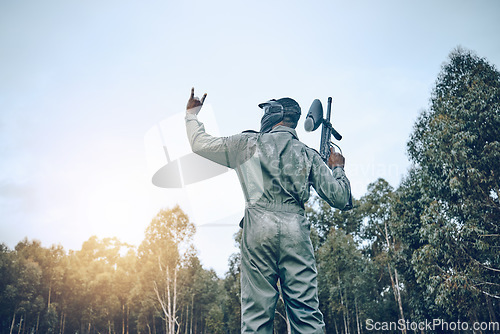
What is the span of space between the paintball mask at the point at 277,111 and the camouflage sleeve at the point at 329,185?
38cm

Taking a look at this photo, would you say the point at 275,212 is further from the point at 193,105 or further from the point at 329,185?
the point at 193,105

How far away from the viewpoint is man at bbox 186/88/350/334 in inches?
83.1

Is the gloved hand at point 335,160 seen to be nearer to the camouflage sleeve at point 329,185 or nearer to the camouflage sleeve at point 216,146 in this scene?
the camouflage sleeve at point 329,185

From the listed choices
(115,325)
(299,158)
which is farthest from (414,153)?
(115,325)

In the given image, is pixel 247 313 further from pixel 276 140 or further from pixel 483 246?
pixel 483 246

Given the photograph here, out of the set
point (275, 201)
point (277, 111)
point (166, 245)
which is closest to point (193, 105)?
point (277, 111)

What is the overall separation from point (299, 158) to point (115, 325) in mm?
53338

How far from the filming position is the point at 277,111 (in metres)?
2.72

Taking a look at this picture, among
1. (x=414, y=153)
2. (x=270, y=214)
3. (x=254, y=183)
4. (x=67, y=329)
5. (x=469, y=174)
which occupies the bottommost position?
(x=67, y=329)

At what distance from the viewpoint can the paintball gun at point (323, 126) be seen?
2.82 m

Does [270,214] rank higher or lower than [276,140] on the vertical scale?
lower

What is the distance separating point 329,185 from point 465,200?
16.3 meters

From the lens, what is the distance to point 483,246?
571 inches

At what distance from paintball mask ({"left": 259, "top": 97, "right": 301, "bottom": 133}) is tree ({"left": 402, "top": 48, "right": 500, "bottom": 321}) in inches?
598
